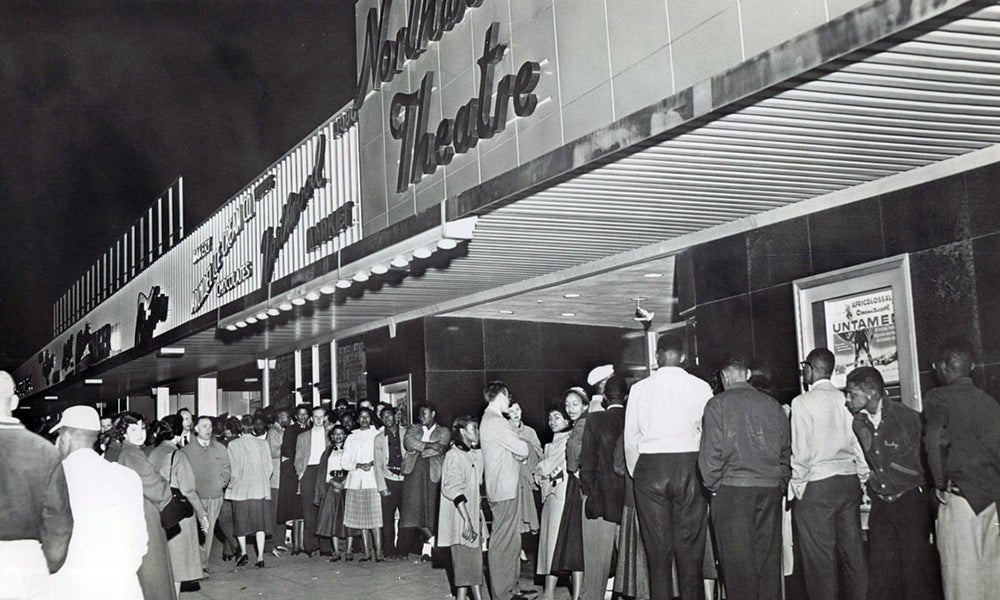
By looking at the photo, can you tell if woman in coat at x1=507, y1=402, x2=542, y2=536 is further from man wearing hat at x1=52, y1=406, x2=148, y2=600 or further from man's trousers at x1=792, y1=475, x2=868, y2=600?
man wearing hat at x1=52, y1=406, x2=148, y2=600

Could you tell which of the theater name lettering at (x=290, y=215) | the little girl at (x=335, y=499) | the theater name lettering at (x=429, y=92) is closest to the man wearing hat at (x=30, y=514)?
the theater name lettering at (x=429, y=92)

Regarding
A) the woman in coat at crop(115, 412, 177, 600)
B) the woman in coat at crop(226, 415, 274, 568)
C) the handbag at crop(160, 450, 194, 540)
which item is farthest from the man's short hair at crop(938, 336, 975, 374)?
the woman in coat at crop(226, 415, 274, 568)

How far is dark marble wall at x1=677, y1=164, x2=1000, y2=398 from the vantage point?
27.6 ft

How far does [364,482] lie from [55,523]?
8.32 metres

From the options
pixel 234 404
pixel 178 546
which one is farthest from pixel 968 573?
pixel 234 404

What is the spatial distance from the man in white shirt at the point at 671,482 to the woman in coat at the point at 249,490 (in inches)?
303

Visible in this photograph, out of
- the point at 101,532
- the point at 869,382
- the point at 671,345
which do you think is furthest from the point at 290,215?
the point at 869,382

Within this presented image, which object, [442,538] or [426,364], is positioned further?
[426,364]

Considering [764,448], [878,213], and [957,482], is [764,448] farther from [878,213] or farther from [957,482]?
[878,213]

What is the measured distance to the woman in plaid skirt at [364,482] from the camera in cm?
1415

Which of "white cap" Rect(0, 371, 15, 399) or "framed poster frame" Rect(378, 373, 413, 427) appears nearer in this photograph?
"white cap" Rect(0, 371, 15, 399)

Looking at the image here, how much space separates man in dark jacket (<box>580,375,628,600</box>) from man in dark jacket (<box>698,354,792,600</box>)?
1642mm

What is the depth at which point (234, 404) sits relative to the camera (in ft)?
99.5

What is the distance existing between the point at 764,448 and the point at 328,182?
11292mm
